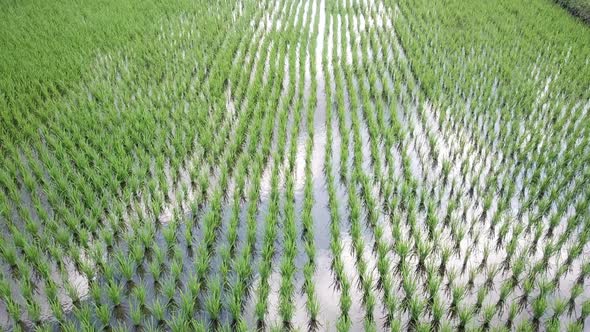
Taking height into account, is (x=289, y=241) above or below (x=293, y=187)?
above

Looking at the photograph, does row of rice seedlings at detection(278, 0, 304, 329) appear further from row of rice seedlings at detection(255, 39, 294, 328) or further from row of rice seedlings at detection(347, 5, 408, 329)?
row of rice seedlings at detection(347, 5, 408, 329)

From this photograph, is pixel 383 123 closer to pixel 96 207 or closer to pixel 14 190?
pixel 96 207

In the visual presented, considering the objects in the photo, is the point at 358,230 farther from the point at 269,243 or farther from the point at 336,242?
the point at 269,243

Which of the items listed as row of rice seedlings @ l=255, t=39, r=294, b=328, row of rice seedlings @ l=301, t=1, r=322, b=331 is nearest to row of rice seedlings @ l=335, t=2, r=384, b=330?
row of rice seedlings @ l=301, t=1, r=322, b=331

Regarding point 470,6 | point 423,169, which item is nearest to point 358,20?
point 470,6

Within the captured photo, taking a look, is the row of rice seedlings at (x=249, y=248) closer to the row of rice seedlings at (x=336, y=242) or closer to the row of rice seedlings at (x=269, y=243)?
the row of rice seedlings at (x=269, y=243)

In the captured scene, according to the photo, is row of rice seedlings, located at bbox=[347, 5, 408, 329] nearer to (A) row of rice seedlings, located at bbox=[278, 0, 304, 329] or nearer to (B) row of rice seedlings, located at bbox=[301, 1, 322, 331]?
(B) row of rice seedlings, located at bbox=[301, 1, 322, 331]

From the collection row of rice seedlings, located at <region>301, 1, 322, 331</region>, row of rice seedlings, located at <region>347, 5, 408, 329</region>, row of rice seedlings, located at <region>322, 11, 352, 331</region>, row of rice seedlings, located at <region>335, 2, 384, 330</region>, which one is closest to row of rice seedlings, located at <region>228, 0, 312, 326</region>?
row of rice seedlings, located at <region>301, 1, 322, 331</region>

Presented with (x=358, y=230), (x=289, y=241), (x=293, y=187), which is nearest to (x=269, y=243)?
(x=289, y=241)
